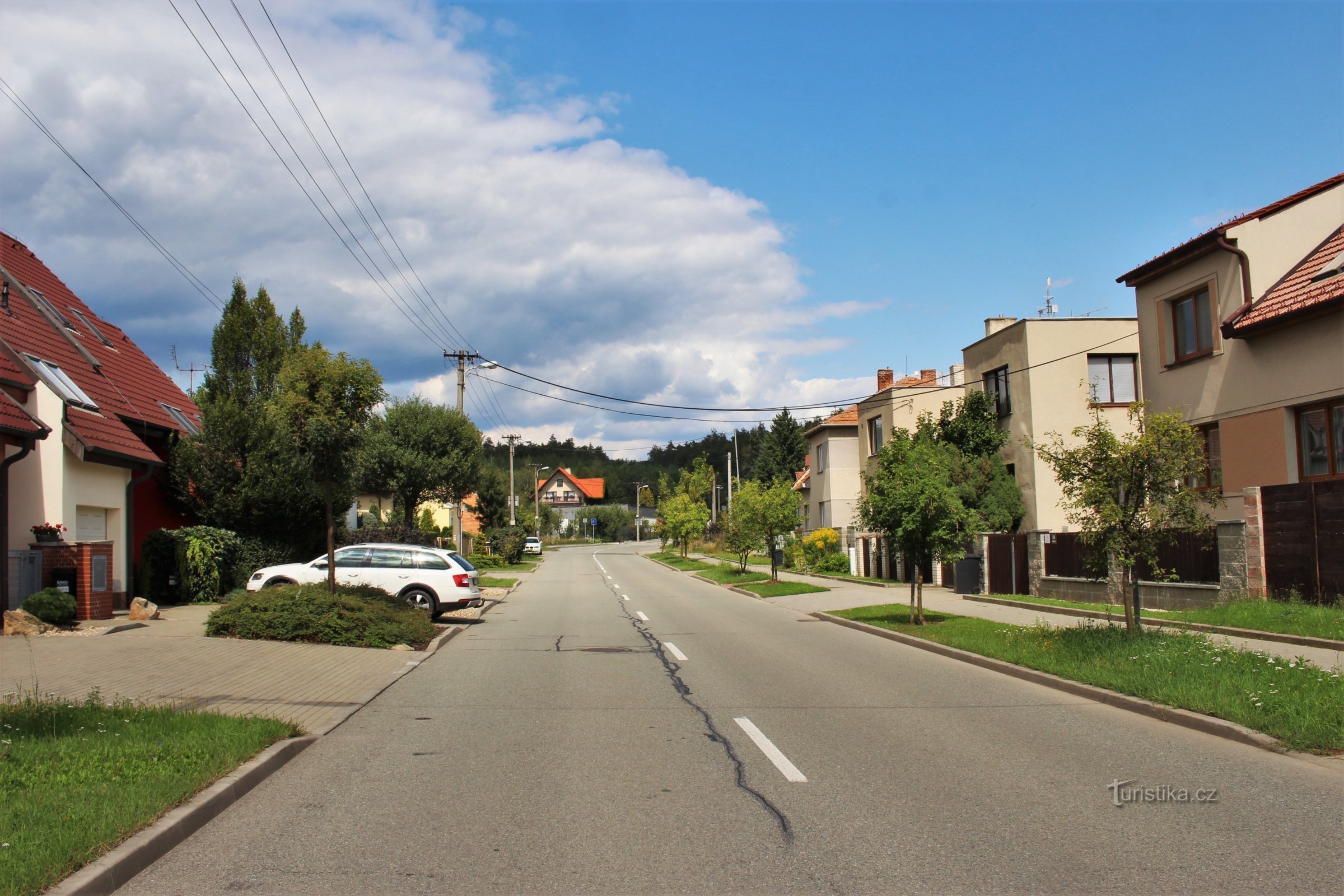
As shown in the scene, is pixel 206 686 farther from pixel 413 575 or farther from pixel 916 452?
pixel 916 452

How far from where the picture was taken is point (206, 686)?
33.3 feet

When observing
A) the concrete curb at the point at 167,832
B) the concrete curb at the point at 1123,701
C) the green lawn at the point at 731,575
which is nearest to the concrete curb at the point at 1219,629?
the concrete curb at the point at 1123,701

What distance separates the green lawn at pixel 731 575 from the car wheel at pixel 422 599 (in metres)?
15.9

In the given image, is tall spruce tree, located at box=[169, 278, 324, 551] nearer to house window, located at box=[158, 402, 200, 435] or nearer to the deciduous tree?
house window, located at box=[158, 402, 200, 435]

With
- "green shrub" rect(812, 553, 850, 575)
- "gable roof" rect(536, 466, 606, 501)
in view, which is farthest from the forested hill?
"green shrub" rect(812, 553, 850, 575)

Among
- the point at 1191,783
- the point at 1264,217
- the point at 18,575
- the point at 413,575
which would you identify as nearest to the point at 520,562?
the point at 413,575

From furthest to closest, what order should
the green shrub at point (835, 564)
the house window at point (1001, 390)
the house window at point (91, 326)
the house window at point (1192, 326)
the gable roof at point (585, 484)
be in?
the gable roof at point (585, 484) < the green shrub at point (835, 564) < the house window at point (1001, 390) < the house window at point (91, 326) < the house window at point (1192, 326)

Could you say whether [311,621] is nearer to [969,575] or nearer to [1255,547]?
[1255,547]

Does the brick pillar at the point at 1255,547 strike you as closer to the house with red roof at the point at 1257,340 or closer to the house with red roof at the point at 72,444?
the house with red roof at the point at 1257,340

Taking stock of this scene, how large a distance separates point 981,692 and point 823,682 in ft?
5.92

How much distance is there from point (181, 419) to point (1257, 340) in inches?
1001

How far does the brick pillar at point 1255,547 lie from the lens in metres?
15.9

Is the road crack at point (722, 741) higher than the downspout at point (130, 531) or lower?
lower

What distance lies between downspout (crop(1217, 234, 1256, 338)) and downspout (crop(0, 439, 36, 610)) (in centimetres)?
2167
